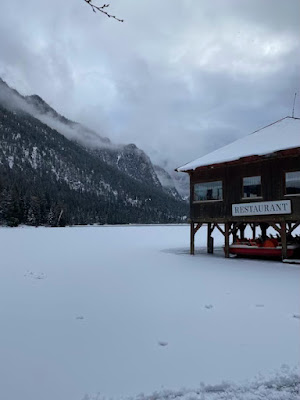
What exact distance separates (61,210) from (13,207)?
1597cm

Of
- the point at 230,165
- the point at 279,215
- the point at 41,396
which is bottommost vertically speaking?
the point at 41,396

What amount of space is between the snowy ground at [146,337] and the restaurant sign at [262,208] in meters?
5.95

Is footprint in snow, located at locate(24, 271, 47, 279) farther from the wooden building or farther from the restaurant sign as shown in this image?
the restaurant sign

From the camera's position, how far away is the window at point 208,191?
1975 cm

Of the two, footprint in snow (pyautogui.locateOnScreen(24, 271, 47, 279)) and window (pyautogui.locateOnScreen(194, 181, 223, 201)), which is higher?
window (pyautogui.locateOnScreen(194, 181, 223, 201))

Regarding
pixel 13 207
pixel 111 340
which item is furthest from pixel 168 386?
pixel 13 207

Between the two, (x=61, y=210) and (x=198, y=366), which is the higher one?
(x=61, y=210)

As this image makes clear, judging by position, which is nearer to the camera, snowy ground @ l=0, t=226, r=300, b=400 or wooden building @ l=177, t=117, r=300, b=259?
snowy ground @ l=0, t=226, r=300, b=400

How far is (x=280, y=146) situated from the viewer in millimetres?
16578

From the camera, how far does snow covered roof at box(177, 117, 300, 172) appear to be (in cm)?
1698

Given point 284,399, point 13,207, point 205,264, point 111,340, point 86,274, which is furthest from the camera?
point 13,207

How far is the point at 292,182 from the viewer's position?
16.6m

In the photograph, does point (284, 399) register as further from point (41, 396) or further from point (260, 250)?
point (260, 250)

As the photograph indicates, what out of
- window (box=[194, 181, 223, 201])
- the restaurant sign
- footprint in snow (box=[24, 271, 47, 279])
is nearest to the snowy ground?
footprint in snow (box=[24, 271, 47, 279])
